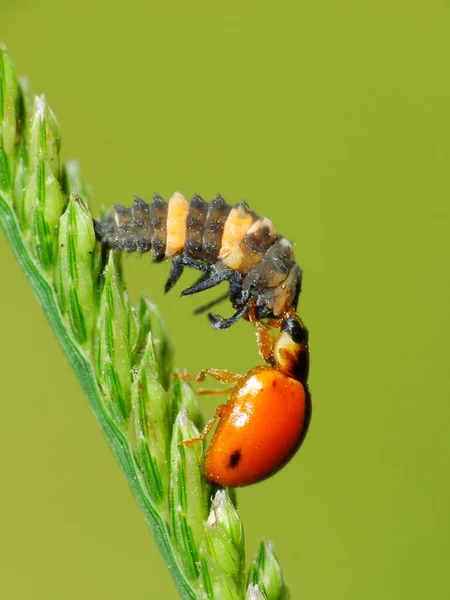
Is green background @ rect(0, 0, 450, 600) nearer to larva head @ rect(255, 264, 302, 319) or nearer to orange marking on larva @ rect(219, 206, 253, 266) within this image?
larva head @ rect(255, 264, 302, 319)

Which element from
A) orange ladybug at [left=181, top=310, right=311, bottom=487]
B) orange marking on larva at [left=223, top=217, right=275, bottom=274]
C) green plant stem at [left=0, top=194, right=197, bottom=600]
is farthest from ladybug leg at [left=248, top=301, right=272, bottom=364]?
green plant stem at [left=0, top=194, right=197, bottom=600]

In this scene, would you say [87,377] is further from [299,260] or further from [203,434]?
[299,260]

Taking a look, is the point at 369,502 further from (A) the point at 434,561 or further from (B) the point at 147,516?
(B) the point at 147,516

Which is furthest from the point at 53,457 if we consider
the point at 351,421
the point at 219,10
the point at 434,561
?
the point at 219,10

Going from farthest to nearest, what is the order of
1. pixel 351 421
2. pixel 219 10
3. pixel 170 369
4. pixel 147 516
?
pixel 219 10, pixel 351 421, pixel 170 369, pixel 147 516

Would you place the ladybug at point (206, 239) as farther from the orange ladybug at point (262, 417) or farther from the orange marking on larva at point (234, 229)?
the orange ladybug at point (262, 417)

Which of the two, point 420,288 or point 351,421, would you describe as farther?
point 420,288

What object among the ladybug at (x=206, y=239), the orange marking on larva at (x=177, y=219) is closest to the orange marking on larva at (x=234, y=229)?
the ladybug at (x=206, y=239)

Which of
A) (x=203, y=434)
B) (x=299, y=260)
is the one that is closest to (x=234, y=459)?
(x=203, y=434)
